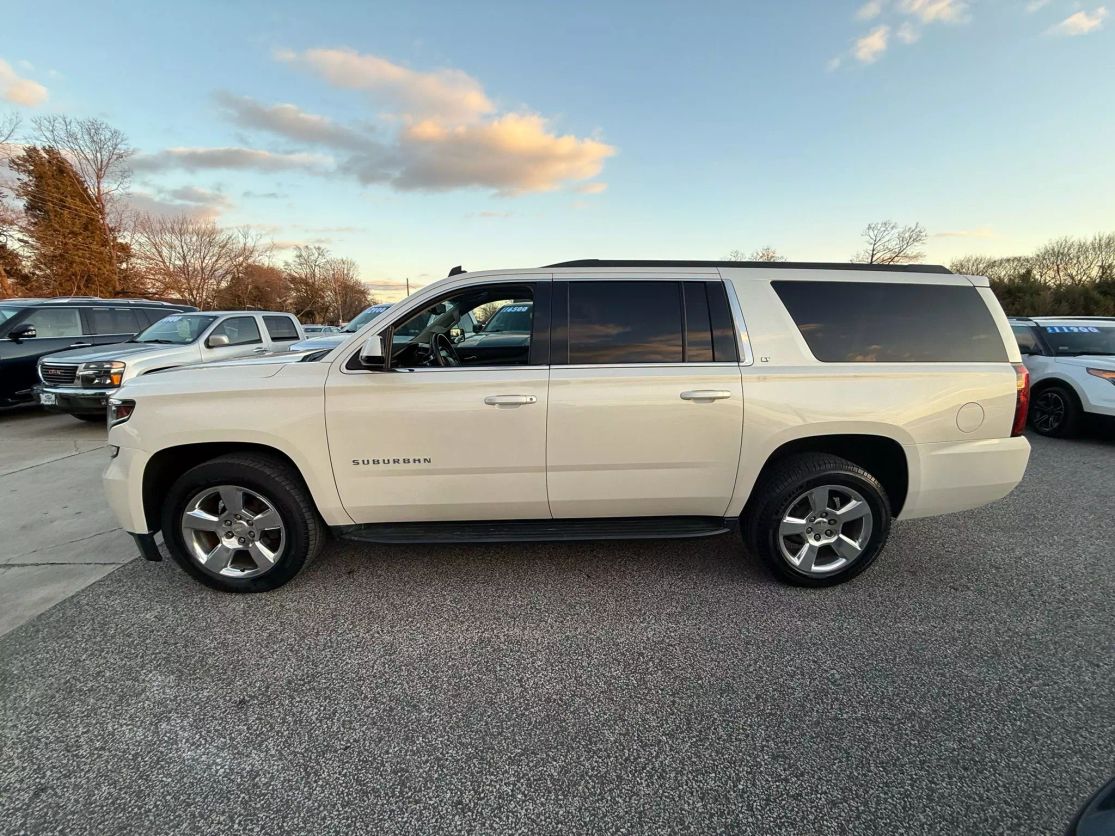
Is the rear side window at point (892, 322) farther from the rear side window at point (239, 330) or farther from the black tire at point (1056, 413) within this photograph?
the rear side window at point (239, 330)

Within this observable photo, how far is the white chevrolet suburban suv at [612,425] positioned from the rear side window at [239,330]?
20.4 feet

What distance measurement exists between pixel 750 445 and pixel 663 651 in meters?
1.23

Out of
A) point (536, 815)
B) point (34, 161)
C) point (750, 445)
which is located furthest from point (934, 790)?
point (34, 161)

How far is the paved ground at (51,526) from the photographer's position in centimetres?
313

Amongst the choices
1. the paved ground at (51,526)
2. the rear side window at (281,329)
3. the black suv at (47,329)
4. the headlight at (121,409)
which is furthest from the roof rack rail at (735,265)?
the black suv at (47,329)

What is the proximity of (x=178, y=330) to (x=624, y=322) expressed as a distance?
8.59m

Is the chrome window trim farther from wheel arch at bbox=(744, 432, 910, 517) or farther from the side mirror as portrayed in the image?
the side mirror

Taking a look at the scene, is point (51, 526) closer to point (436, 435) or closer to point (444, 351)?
point (444, 351)

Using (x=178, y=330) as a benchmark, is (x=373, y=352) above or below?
below

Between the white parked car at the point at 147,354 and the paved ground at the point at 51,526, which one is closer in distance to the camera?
the paved ground at the point at 51,526

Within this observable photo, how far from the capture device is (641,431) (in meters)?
2.81

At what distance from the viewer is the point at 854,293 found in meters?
2.97

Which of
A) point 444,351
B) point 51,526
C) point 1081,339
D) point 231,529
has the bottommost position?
point 51,526

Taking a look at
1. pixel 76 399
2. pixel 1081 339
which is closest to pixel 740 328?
pixel 1081 339
